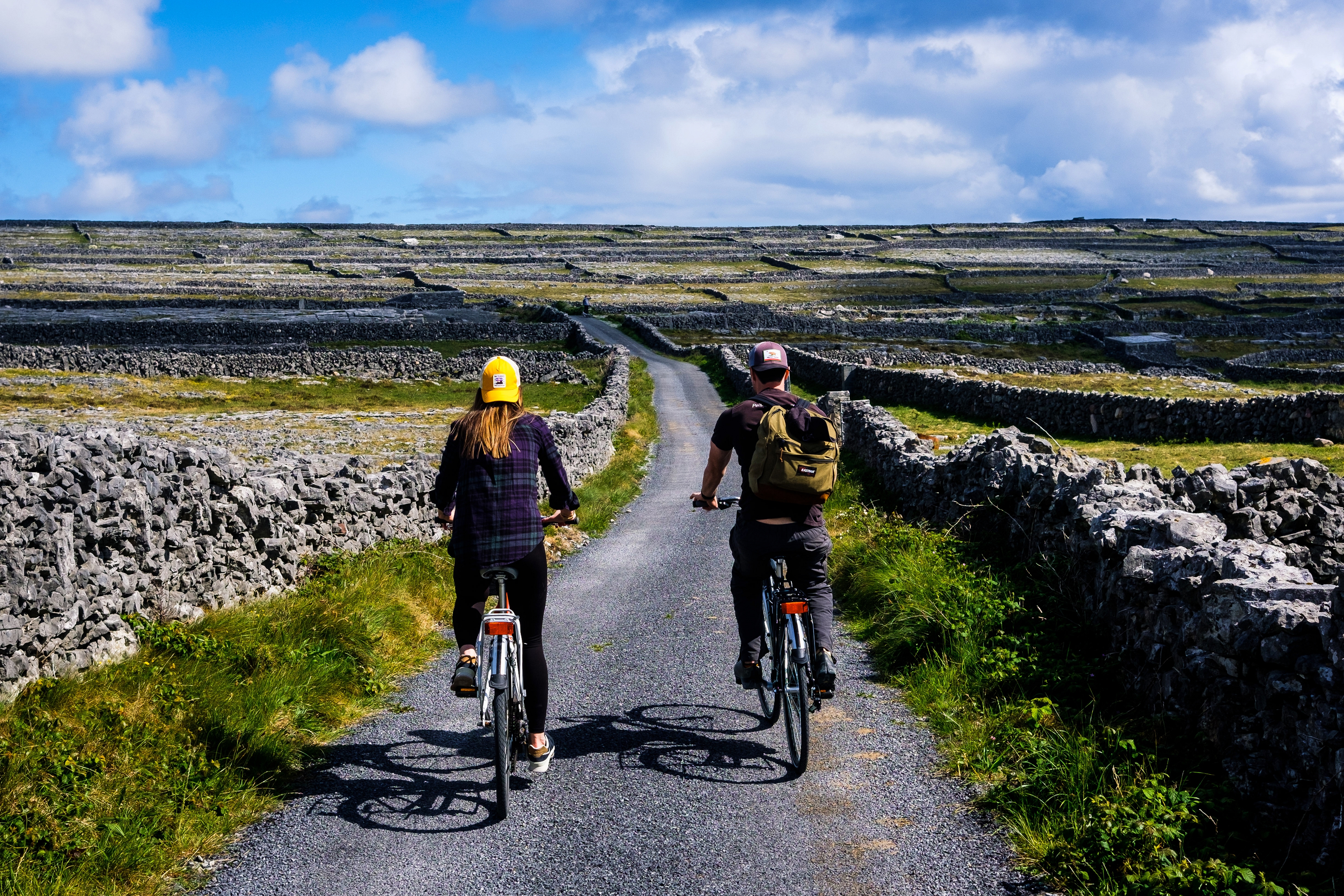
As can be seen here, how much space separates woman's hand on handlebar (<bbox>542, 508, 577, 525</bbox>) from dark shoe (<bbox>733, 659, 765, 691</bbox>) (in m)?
1.51

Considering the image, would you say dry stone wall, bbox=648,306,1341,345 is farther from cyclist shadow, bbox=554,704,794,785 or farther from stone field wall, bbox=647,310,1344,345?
cyclist shadow, bbox=554,704,794,785

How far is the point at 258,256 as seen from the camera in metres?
146

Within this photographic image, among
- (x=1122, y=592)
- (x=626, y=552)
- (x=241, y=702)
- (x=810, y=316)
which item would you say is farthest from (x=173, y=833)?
(x=810, y=316)

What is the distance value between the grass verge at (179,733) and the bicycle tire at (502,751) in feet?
4.46

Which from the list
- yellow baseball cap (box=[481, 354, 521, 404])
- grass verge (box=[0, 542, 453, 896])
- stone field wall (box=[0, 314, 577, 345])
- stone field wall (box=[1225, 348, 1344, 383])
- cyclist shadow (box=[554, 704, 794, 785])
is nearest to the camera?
grass verge (box=[0, 542, 453, 896])

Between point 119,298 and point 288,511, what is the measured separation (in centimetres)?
9148

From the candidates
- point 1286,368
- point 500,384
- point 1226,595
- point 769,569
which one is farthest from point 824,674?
point 1286,368

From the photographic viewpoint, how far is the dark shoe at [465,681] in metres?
6.00

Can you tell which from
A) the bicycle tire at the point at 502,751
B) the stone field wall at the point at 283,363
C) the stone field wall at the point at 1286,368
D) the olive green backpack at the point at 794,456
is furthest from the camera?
the stone field wall at the point at 283,363

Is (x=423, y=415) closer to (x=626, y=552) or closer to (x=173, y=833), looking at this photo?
(x=626, y=552)

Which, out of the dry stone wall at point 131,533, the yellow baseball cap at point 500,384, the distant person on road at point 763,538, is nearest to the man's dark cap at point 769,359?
the distant person on road at point 763,538

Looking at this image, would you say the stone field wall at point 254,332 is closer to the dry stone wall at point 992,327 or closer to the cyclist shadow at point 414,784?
the dry stone wall at point 992,327

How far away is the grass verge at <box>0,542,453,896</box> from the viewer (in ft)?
16.3

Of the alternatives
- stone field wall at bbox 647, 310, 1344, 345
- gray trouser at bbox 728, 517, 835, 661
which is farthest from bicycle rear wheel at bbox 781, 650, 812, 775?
stone field wall at bbox 647, 310, 1344, 345
